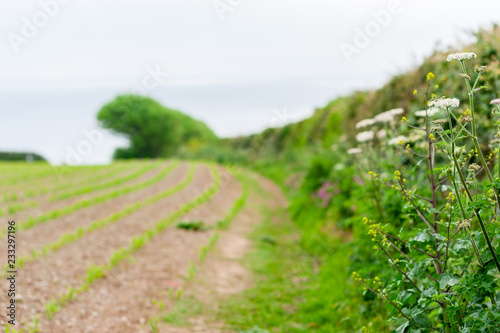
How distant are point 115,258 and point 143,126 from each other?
178 ft

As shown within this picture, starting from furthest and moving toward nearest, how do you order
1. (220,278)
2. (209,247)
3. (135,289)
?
(209,247) < (220,278) < (135,289)

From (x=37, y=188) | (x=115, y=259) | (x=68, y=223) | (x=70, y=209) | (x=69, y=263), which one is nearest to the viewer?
(x=69, y=263)

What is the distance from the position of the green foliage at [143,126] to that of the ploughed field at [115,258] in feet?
147

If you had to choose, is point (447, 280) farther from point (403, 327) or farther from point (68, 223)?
point (68, 223)

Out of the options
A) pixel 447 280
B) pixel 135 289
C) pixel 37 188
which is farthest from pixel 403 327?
pixel 37 188

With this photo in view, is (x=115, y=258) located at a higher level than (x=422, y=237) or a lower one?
lower

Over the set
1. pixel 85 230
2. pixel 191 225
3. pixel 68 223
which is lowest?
pixel 191 225

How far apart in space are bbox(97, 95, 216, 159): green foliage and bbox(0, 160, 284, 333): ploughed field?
44862 mm

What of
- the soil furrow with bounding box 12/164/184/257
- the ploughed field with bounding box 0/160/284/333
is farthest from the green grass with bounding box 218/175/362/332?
the soil furrow with bounding box 12/164/184/257

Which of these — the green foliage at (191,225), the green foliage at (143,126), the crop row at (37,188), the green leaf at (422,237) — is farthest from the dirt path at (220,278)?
the green foliage at (143,126)

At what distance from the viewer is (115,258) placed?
6.70 metres

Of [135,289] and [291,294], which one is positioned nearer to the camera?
[135,289]

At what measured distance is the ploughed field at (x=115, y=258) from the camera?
4.91m

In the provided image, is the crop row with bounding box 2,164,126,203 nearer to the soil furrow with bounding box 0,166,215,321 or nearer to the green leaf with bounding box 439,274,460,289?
the soil furrow with bounding box 0,166,215,321
